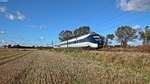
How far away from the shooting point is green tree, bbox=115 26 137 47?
129400mm

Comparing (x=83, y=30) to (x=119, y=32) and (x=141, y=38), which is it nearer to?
(x=119, y=32)

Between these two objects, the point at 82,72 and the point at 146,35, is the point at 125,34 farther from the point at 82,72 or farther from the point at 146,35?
the point at 82,72

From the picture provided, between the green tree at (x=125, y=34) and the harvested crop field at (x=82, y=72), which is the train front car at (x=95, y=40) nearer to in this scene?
the harvested crop field at (x=82, y=72)

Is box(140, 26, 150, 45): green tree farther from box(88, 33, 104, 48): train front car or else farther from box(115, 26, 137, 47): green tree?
box(88, 33, 104, 48): train front car

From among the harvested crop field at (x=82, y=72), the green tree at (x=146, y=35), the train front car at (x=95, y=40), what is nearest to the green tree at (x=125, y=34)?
the green tree at (x=146, y=35)

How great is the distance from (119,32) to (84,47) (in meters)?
77.5

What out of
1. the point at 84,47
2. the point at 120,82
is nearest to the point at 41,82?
the point at 120,82

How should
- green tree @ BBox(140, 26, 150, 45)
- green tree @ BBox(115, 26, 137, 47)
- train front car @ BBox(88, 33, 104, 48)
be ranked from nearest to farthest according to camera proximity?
1. train front car @ BBox(88, 33, 104, 48)
2. green tree @ BBox(140, 26, 150, 45)
3. green tree @ BBox(115, 26, 137, 47)

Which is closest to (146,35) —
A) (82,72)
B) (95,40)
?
(95,40)

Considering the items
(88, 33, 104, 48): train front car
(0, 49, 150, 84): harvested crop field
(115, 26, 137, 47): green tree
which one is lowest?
(0, 49, 150, 84): harvested crop field

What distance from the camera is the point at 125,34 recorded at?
Answer: 136000mm

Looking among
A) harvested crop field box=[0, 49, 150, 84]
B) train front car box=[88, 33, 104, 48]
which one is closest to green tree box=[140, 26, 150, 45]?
train front car box=[88, 33, 104, 48]

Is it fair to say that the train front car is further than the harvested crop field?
Yes

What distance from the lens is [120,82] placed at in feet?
39.4
